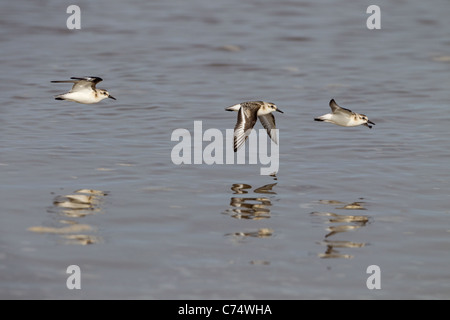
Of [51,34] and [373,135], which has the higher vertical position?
[51,34]

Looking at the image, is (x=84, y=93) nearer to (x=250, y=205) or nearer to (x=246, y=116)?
(x=246, y=116)

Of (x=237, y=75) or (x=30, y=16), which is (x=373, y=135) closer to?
(x=237, y=75)

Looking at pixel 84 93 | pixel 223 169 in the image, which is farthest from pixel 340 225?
pixel 84 93

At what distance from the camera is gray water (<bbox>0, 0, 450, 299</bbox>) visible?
1116 cm

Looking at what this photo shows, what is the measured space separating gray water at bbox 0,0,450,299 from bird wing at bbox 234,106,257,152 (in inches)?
22.5

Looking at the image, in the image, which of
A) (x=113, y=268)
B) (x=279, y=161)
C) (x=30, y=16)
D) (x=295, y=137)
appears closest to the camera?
(x=113, y=268)

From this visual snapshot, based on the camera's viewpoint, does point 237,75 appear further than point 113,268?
Yes

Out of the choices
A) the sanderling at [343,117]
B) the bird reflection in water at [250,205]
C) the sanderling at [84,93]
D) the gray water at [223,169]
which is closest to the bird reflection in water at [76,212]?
the gray water at [223,169]

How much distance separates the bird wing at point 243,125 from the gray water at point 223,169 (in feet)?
1.88

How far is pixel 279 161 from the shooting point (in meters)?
16.7
